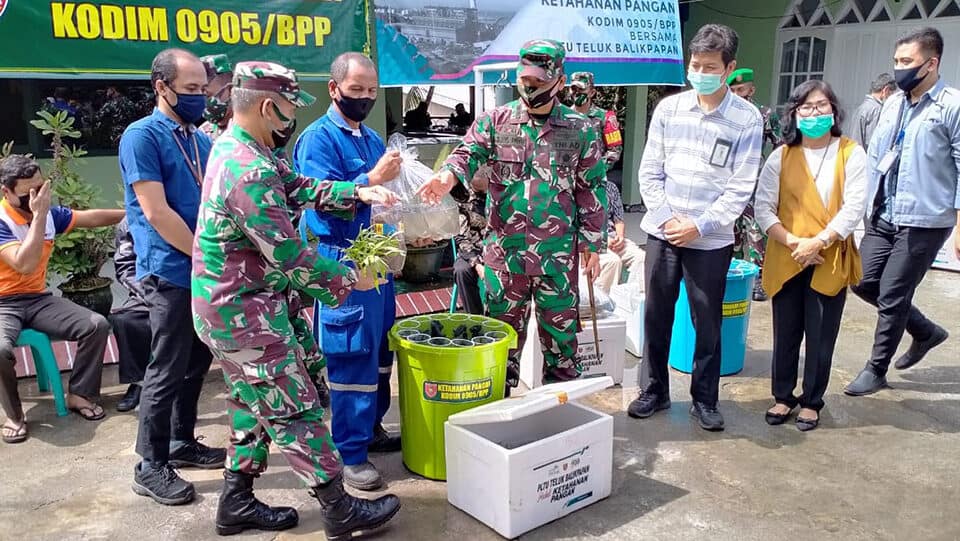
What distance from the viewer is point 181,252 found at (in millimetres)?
3078

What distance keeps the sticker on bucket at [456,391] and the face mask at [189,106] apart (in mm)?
1524

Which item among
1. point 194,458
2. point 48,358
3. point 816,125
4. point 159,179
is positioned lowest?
point 194,458

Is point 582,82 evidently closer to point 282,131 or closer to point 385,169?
point 385,169

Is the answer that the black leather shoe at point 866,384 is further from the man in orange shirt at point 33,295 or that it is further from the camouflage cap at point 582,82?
the man in orange shirt at point 33,295

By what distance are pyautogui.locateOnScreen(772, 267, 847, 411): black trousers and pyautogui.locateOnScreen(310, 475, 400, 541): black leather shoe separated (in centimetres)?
231

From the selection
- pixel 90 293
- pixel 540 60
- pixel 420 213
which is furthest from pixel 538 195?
pixel 90 293

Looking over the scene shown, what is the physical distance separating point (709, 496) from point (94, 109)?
5849mm

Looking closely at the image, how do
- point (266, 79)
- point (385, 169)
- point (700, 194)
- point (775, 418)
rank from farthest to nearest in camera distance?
point (775, 418) < point (700, 194) < point (385, 169) < point (266, 79)

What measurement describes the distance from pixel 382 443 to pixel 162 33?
3302 mm

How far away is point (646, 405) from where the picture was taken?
4035 mm

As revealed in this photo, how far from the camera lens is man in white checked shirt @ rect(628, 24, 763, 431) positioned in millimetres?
3596

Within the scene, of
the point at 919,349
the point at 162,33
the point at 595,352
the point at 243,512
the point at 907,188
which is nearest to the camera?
the point at 243,512

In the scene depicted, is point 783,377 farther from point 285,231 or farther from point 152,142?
point 152,142

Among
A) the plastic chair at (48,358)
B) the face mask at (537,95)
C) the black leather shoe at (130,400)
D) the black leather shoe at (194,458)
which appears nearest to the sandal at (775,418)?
the face mask at (537,95)
